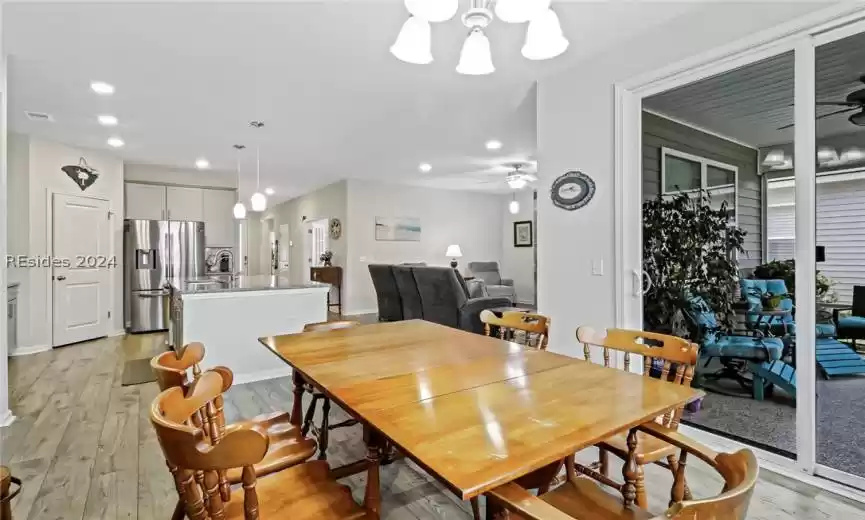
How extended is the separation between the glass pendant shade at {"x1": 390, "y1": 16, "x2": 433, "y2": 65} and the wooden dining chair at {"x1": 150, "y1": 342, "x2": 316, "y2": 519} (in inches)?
51.1

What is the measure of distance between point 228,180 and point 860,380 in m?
7.71

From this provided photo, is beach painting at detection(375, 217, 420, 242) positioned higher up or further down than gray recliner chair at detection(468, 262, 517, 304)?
higher up

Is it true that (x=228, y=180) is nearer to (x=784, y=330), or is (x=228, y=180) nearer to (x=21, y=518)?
(x=21, y=518)

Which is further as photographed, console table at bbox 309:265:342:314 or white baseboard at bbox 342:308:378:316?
console table at bbox 309:265:342:314

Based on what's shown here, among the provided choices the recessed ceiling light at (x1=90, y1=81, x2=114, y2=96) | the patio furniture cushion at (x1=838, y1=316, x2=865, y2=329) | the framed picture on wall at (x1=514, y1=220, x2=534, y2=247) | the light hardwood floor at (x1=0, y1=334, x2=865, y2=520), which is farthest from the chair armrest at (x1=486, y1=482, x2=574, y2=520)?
the framed picture on wall at (x1=514, y1=220, x2=534, y2=247)

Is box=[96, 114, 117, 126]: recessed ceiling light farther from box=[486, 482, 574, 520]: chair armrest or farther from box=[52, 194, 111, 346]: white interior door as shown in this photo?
box=[486, 482, 574, 520]: chair armrest

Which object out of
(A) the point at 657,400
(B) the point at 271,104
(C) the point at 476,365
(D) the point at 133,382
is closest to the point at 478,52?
(C) the point at 476,365

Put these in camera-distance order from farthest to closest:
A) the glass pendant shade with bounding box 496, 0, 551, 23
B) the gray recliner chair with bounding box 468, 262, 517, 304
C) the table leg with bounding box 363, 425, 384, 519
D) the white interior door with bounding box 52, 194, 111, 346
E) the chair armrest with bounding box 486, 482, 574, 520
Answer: the gray recliner chair with bounding box 468, 262, 517, 304 < the white interior door with bounding box 52, 194, 111, 346 < the glass pendant shade with bounding box 496, 0, 551, 23 < the table leg with bounding box 363, 425, 384, 519 < the chair armrest with bounding box 486, 482, 574, 520

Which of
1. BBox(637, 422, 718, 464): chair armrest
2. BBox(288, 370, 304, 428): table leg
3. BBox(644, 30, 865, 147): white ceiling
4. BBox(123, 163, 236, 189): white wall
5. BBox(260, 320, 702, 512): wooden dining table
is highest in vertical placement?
BBox(123, 163, 236, 189): white wall

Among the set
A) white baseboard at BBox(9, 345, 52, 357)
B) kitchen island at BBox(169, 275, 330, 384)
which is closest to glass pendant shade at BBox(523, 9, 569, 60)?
kitchen island at BBox(169, 275, 330, 384)

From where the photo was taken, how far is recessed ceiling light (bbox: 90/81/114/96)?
3434mm

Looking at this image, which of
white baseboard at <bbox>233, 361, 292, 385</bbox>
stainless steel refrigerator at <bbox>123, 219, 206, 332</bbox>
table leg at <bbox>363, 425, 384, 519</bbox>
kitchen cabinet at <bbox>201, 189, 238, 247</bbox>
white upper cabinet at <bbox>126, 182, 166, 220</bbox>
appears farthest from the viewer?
kitchen cabinet at <bbox>201, 189, 238, 247</bbox>

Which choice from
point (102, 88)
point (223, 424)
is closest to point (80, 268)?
point (102, 88)

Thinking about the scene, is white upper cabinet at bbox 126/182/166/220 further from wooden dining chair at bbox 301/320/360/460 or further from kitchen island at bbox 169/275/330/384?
wooden dining chair at bbox 301/320/360/460
